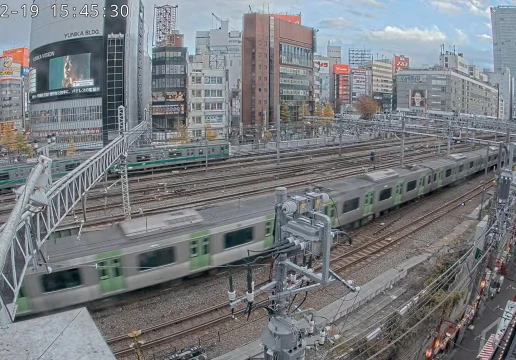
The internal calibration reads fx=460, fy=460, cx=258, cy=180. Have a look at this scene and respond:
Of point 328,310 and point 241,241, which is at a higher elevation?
point 241,241

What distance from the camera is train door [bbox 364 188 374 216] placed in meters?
14.7

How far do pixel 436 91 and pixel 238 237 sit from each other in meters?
56.6

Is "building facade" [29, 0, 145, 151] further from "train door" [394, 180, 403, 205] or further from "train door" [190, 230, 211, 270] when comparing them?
"train door" [190, 230, 211, 270]

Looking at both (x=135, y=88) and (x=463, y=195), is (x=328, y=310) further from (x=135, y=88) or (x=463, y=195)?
(x=135, y=88)

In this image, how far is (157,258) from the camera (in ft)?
31.0

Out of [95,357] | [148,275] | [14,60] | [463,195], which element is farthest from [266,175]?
[14,60]

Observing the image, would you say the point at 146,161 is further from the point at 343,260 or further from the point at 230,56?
the point at 230,56

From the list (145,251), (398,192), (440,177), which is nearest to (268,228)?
(145,251)

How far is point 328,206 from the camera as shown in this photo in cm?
1282

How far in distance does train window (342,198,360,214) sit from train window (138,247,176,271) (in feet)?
19.6

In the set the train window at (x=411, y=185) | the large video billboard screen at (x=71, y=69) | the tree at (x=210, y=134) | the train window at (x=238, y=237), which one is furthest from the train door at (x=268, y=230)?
the large video billboard screen at (x=71, y=69)

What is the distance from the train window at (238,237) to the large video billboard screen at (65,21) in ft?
108

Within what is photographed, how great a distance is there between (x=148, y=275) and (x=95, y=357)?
19.9ft

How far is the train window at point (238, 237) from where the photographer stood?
10477 mm
